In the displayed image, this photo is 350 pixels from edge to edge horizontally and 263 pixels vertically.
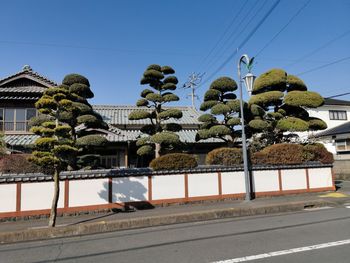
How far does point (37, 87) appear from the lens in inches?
724

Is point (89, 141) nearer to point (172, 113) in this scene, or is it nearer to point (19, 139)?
point (172, 113)

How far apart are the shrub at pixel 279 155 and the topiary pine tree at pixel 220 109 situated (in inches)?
88.5

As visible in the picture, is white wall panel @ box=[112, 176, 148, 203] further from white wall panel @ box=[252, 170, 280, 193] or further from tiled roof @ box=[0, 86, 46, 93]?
tiled roof @ box=[0, 86, 46, 93]

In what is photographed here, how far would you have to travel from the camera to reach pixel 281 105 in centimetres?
1727

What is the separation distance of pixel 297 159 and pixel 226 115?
15.1 feet

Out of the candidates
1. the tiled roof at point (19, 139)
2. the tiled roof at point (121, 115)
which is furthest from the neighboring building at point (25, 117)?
the tiled roof at point (121, 115)

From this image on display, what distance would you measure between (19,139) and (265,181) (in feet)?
49.7

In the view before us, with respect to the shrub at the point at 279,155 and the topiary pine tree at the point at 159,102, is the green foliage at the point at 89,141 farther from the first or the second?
the shrub at the point at 279,155

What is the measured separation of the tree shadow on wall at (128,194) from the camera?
1112cm

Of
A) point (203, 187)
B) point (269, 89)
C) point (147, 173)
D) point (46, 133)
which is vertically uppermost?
point (269, 89)

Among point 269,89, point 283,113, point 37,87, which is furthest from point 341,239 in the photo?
point 37,87

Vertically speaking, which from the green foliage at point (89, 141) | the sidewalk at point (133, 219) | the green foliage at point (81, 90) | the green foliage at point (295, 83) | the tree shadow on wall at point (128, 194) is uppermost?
the green foliage at point (295, 83)

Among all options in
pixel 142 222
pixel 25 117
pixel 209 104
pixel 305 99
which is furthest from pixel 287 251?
pixel 25 117

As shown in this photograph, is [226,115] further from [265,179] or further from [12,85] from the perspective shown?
[12,85]
